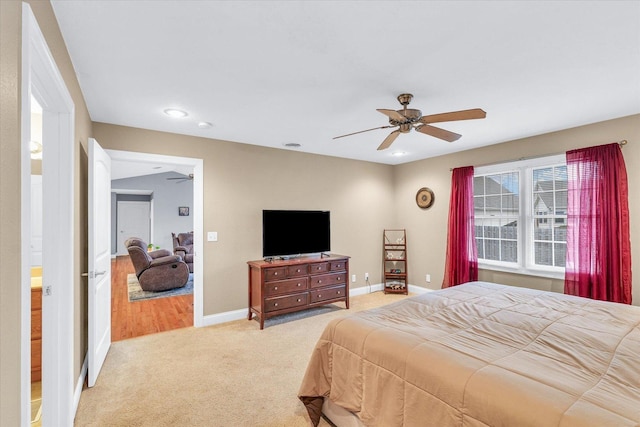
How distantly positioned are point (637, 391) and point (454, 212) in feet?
12.1

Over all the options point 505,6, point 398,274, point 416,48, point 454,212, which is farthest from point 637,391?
point 398,274

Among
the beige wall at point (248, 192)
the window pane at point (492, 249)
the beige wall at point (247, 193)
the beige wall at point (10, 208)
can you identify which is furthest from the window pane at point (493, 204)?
the beige wall at point (10, 208)

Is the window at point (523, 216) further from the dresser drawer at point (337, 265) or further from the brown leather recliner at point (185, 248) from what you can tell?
the brown leather recliner at point (185, 248)

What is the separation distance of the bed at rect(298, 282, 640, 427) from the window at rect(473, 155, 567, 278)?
5.18 ft

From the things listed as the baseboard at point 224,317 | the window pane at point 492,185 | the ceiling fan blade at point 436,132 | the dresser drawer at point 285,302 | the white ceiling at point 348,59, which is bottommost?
the baseboard at point 224,317

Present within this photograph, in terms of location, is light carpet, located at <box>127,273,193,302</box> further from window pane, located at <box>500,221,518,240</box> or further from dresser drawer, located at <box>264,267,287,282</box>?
window pane, located at <box>500,221,518,240</box>

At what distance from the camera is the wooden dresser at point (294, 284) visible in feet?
12.9

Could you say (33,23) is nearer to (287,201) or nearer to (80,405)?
(80,405)

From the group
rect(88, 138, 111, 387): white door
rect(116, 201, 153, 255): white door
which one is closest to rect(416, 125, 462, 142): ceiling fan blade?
rect(88, 138, 111, 387): white door

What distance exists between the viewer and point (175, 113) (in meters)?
3.12

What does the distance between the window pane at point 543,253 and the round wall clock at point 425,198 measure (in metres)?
1.66

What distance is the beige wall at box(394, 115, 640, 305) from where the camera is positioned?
3.27 m

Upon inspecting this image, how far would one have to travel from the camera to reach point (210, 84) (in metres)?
2.51

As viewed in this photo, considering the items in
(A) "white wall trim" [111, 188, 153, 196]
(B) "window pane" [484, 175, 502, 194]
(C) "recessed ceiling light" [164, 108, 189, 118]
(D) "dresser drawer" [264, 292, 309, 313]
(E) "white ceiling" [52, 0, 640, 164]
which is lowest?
(D) "dresser drawer" [264, 292, 309, 313]
